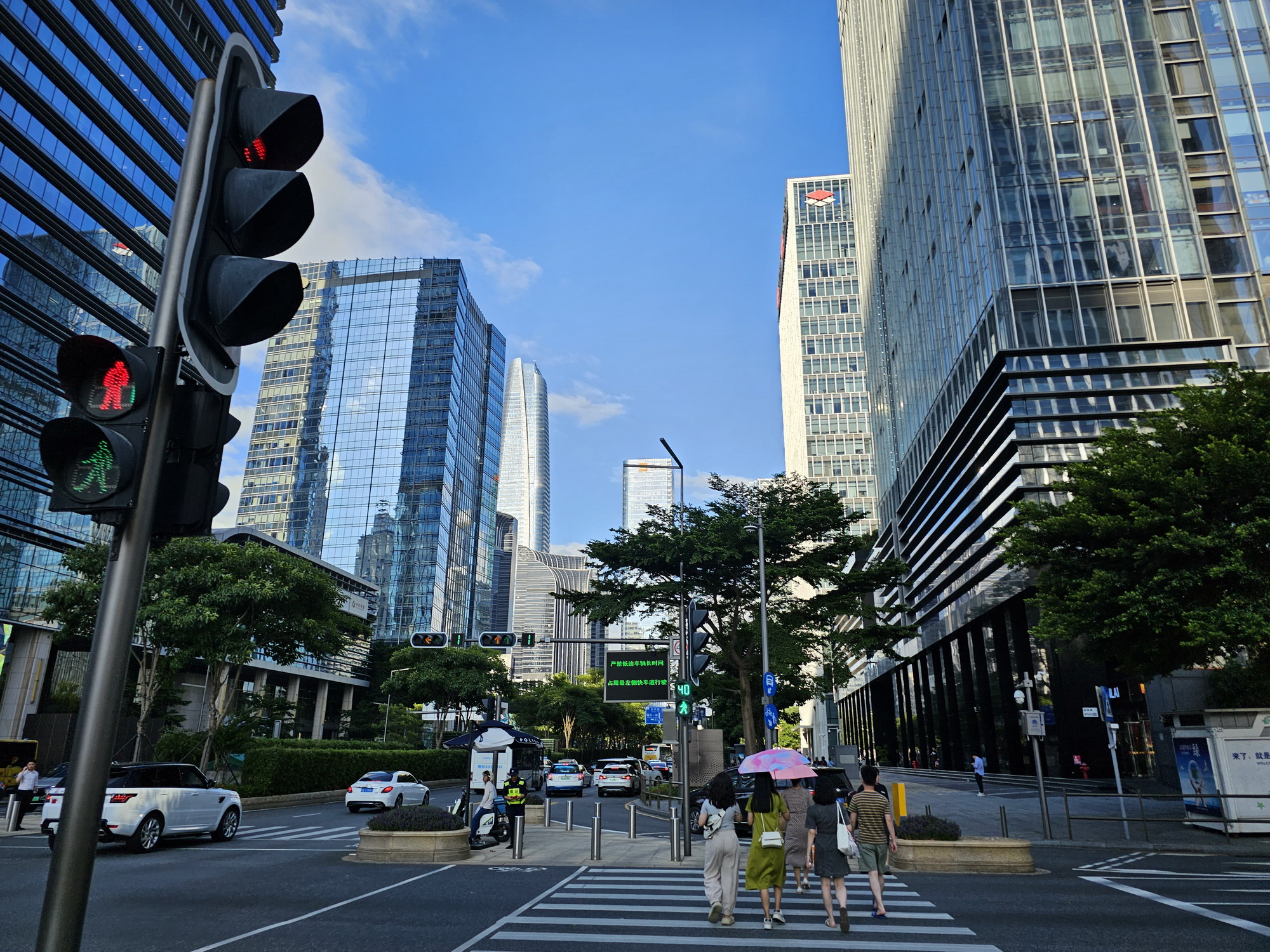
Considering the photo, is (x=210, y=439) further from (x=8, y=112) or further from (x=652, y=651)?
(x=8, y=112)

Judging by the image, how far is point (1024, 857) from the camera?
49.4ft

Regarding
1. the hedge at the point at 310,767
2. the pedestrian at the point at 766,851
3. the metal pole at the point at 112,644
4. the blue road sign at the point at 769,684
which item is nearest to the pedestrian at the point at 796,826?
the pedestrian at the point at 766,851

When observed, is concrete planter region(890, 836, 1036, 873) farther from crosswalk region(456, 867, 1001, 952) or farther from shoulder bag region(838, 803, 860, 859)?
shoulder bag region(838, 803, 860, 859)

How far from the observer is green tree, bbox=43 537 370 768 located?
1252 inches

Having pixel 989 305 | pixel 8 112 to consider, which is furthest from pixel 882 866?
pixel 8 112

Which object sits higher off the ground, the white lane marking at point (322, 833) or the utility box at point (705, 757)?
the utility box at point (705, 757)

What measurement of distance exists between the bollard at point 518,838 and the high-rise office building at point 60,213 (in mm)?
40006

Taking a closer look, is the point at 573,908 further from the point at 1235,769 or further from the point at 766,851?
the point at 1235,769

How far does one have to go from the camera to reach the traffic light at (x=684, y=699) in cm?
1786

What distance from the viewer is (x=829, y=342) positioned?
389 ft

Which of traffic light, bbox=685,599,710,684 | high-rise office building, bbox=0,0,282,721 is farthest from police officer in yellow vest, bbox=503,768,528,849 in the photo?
high-rise office building, bbox=0,0,282,721

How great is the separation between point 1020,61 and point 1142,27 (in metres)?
7.31

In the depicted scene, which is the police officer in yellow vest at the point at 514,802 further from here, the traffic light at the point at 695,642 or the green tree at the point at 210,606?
the green tree at the point at 210,606

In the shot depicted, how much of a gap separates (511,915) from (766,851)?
135 inches
